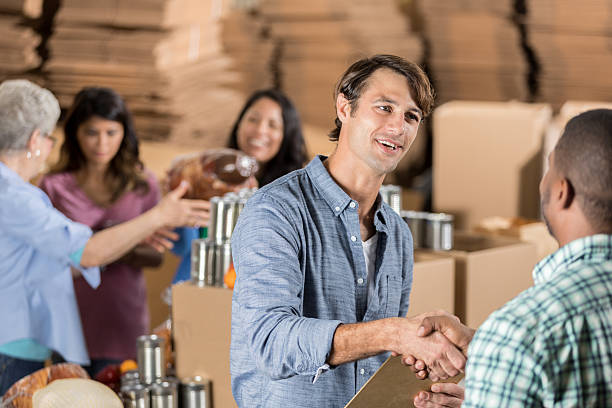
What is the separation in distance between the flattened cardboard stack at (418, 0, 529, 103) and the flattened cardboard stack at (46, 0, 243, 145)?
4.11 ft

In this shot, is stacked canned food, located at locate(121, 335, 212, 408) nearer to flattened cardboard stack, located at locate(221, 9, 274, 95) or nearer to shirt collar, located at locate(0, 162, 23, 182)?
shirt collar, located at locate(0, 162, 23, 182)

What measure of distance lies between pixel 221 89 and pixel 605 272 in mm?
3326

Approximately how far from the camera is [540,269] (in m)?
1.08

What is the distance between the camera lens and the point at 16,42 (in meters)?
3.86

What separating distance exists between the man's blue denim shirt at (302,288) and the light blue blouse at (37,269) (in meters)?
0.93

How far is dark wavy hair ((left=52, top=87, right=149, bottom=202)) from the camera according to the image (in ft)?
9.39

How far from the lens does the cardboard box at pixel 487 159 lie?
3.88m

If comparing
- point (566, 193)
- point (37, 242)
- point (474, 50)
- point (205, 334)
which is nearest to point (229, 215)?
point (205, 334)

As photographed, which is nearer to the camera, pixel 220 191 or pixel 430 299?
pixel 430 299

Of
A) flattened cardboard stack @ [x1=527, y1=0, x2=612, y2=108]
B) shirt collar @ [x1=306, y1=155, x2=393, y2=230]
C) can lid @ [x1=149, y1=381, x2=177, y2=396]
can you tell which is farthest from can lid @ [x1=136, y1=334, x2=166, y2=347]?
flattened cardboard stack @ [x1=527, y1=0, x2=612, y2=108]

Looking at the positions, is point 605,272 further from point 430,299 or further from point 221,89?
point 221,89

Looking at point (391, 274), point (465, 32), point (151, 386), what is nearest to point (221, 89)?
point (465, 32)

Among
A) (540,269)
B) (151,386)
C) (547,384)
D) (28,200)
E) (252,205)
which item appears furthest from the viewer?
(28,200)

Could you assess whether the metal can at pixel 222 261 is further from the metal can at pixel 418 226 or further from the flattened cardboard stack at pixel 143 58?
the flattened cardboard stack at pixel 143 58
